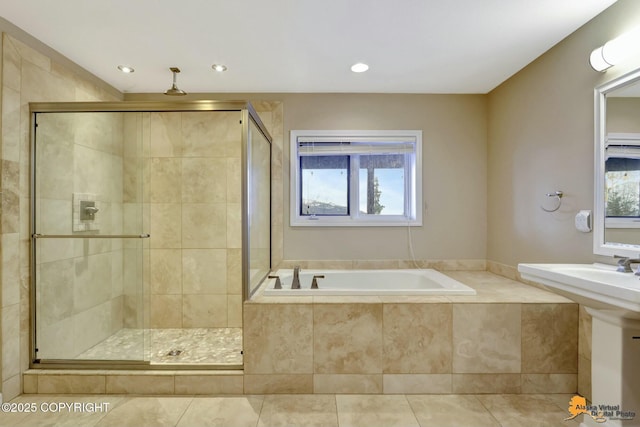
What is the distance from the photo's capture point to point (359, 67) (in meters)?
2.45

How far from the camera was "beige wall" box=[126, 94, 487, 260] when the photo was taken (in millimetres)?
3008

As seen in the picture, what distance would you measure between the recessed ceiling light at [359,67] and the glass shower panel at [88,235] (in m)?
1.59

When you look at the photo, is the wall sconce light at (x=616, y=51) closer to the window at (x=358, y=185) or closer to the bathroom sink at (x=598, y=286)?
the bathroom sink at (x=598, y=286)

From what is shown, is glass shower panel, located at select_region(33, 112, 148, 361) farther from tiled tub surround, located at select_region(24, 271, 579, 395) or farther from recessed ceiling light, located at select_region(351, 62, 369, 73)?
recessed ceiling light, located at select_region(351, 62, 369, 73)

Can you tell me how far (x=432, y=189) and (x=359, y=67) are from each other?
4.32ft

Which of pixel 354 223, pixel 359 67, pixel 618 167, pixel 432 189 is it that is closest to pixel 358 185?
pixel 354 223

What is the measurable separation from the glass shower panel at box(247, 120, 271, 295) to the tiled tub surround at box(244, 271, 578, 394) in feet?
1.36

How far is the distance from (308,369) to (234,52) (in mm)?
2178

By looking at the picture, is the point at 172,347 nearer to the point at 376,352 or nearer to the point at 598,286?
the point at 376,352

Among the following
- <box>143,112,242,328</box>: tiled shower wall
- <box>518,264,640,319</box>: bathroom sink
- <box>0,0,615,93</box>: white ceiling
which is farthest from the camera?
<box>143,112,242,328</box>: tiled shower wall

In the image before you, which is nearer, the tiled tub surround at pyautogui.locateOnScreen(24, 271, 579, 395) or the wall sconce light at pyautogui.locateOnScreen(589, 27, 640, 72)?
the wall sconce light at pyautogui.locateOnScreen(589, 27, 640, 72)

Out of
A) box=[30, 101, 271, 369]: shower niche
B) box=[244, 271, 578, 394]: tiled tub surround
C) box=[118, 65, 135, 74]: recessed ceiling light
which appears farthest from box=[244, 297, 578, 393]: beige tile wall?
box=[118, 65, 135, 74]: recessed ceiling light

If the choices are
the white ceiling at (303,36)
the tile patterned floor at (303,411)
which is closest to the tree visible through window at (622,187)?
the white ceiling at (303,36)

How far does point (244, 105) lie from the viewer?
2.05 m
